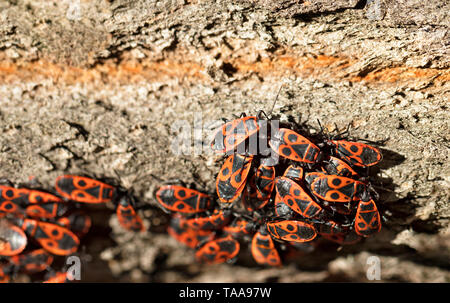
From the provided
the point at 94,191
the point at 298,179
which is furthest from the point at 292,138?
the point at 94,191

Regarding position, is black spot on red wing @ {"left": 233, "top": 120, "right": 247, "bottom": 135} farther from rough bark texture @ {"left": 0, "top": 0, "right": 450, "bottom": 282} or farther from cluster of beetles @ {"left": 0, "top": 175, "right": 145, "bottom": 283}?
cluster of beetles @ {"left": 0, "top": 175, "right": 145, "bottom": 283}

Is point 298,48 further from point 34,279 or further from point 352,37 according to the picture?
point 34,279

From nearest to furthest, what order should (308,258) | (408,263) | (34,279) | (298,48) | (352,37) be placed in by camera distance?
1. (352,37)
2. (298,48)
3. (408,263)
4. (308,258)
5. (34,279)

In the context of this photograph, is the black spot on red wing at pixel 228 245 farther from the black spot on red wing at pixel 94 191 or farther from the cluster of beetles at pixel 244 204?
the black spot on red wing at pixel 94 191

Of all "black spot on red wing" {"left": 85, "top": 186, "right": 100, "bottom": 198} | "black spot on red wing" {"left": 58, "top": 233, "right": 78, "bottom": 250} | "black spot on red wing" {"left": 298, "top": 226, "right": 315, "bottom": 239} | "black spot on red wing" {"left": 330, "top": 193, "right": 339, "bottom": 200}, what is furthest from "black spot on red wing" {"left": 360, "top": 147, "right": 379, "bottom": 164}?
"black spot on red wing" {"left": 58, "top": 233, "right": 78, "bottom": 250}

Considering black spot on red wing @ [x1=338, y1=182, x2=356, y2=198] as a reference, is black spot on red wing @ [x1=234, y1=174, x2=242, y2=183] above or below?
above

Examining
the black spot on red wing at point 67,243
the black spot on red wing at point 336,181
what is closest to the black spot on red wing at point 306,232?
the black spot on red wing at point 336,181
